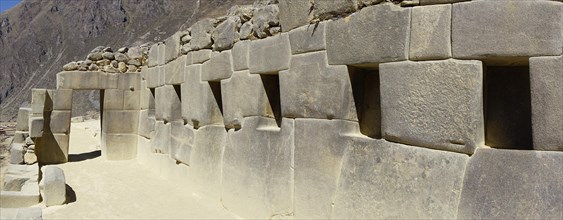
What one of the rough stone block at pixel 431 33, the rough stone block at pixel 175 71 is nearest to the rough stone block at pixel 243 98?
the rough stone block at pixel 175 71

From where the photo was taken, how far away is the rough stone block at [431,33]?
2941 millimetres

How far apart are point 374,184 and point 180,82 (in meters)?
4.56

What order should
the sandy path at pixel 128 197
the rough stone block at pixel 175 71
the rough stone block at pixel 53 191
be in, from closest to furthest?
the sandy path at pixel 128 197 → the rough stone block at pixel 53 191 → the rough stone block at pixel 175 71

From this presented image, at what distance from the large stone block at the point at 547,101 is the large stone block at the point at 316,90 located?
4.59 feet

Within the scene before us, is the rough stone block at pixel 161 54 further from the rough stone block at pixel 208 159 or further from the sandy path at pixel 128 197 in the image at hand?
the rough stone block at pixel 208 159

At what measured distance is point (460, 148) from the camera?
291 centimetres

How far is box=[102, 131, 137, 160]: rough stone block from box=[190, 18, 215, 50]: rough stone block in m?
4.46

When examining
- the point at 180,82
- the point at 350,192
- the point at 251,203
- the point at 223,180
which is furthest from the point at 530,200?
the point at 180,82

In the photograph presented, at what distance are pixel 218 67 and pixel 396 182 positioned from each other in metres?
3.14

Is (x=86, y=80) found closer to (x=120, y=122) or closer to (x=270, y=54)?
(x=120, y=122)

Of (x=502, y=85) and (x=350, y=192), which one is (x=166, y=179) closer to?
(x=350, y=192)

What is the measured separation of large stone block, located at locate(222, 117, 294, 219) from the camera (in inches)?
178

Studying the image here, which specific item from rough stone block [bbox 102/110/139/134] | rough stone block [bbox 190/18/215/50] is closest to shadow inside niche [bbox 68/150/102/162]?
rough stone block [bbox 102/110/139/134]

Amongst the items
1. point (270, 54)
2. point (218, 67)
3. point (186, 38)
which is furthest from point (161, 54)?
point (270, 54)
